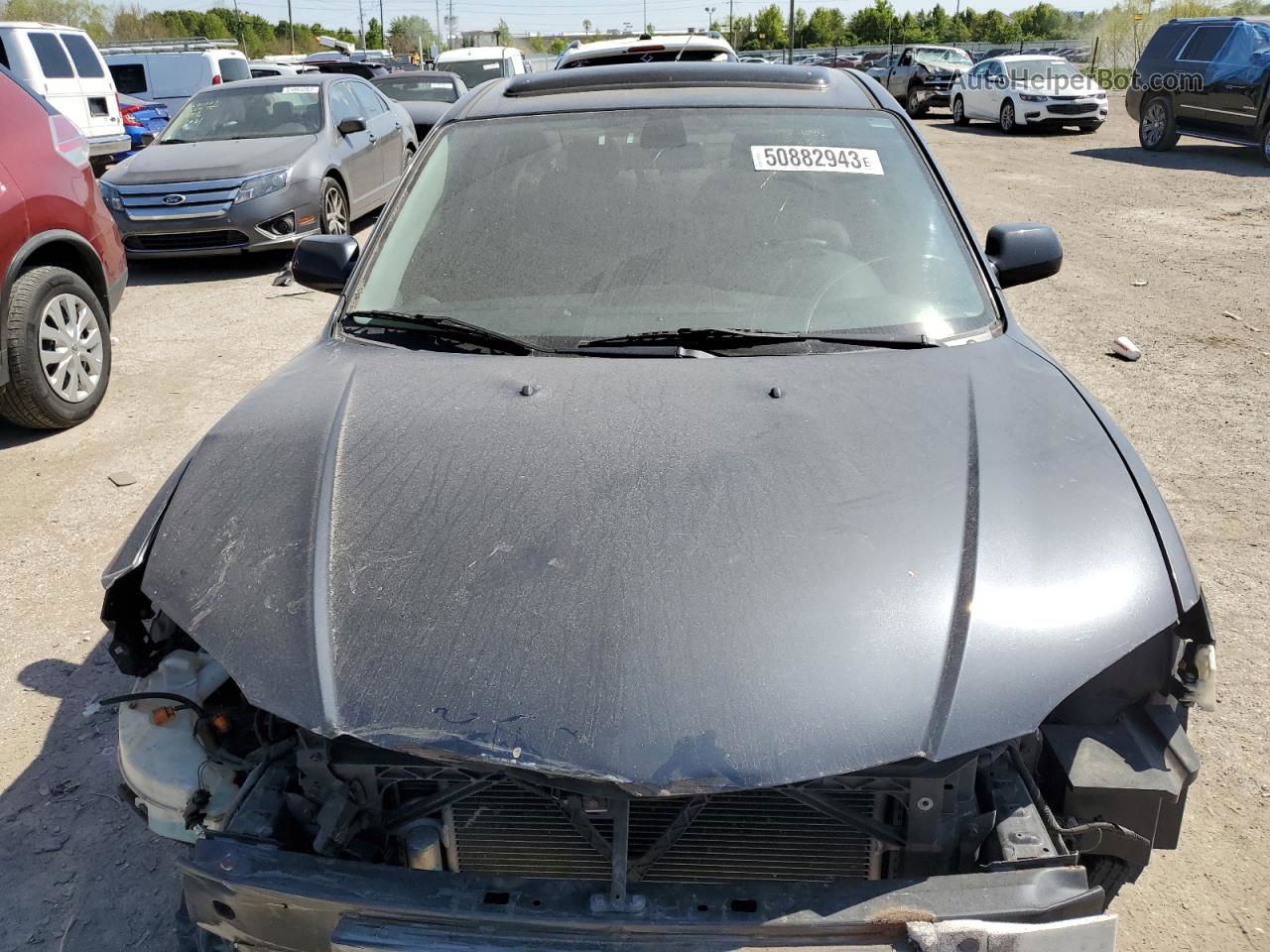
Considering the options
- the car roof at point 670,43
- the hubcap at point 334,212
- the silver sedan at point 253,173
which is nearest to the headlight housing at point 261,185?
the silver sedan at point 253,173

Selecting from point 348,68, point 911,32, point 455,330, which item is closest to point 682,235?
point 455,330

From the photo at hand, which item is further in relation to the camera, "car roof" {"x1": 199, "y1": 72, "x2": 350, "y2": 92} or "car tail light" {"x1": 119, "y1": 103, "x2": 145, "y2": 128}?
"car tail light" {"x1": 119, "y1": 103, "x2": 145, "y2": 128}

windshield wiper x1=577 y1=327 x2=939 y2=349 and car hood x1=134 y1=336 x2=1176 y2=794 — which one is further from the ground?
windshield wiper x1=577 y1=327 x2=939 y2=349

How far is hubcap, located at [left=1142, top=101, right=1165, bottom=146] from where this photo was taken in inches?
658

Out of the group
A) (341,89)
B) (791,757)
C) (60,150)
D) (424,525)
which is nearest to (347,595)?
(424,525)

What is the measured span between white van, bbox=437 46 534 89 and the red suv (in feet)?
42.7

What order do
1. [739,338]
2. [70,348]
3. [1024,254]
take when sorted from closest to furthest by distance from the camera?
[739,338] < [1024,254] < [70,348]

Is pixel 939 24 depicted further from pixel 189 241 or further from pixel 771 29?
pixel 189 241

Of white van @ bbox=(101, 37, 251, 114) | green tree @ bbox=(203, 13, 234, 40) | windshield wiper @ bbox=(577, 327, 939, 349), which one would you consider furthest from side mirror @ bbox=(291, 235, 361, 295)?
green tree @ bbox=(203, 13, 234, 40)

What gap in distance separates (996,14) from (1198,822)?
77.3m

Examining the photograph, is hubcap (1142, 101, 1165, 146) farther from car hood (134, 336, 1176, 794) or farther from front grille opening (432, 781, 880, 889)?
front grille opening (432, 781, 880, 889)

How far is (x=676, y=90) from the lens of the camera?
11.3 feet

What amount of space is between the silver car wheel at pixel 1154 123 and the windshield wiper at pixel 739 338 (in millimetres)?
16692

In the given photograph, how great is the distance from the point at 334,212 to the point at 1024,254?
7986mm
